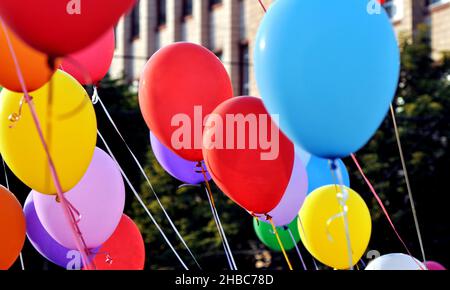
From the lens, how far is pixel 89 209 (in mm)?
5727

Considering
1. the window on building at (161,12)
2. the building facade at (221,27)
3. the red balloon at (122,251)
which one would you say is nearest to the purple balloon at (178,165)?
the red balloon at (122,251)

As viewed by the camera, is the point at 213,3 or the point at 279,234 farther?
the point at 213,3

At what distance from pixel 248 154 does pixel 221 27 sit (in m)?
16.8

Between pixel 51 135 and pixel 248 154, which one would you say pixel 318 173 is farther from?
pixel 51 135

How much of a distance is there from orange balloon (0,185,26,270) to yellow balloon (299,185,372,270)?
2078 mm

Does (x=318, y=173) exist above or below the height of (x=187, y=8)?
above

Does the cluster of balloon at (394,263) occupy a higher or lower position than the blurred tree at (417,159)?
higher

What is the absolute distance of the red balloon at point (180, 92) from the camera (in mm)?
5586

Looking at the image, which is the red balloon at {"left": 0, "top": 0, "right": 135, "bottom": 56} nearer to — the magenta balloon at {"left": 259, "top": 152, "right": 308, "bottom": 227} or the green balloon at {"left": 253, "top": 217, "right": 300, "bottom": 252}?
the magenta balloon at {"left": 259, "top": 152, "right": 308, "bottom": 227}

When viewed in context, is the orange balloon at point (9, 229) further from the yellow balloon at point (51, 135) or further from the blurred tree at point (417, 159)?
the blurred tree at point (417, 159)

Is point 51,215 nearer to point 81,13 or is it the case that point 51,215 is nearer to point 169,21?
point 81,13

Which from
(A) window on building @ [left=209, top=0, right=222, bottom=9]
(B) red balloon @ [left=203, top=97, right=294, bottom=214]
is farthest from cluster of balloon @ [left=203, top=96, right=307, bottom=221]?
(A) window on building @ [left=209, top=0, right=222, bottom=9]

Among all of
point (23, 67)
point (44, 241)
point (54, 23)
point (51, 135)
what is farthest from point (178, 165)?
point (54, 23)

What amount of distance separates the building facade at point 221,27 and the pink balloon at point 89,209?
10.4m
